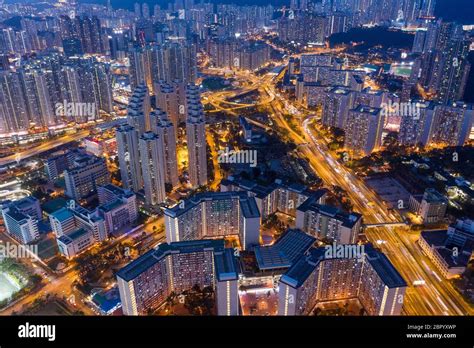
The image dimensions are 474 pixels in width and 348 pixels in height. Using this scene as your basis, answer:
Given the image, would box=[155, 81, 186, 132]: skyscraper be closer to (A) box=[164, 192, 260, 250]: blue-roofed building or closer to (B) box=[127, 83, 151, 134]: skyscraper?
(B) box=[127, 83, 151, 134]: skyscraper

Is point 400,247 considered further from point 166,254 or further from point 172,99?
point 172,99

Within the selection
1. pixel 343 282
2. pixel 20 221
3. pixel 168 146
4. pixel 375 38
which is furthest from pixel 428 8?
pixel 20 221

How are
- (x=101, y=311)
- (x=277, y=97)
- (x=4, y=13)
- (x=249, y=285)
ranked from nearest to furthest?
(x=101, y=311)
(x=249, y=285)
(x=277, y=97)
(x=4, y=13)

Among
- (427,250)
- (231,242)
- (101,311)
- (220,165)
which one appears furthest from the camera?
(220,165)

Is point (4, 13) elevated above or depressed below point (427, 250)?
above

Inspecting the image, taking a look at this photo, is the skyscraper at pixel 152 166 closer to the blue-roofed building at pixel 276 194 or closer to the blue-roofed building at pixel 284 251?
the blue-roofed building at pixel 276 194

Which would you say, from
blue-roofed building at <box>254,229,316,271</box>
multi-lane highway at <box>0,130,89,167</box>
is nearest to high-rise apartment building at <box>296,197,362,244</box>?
blue-roofed building at <box>254,229,316,271</box>
